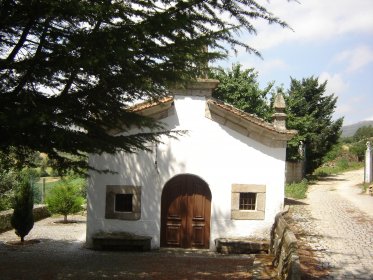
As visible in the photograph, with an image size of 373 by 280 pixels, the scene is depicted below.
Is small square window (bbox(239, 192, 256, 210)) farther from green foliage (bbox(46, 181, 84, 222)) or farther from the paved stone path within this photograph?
green foliage (bbox(46, 181, 84, 222))

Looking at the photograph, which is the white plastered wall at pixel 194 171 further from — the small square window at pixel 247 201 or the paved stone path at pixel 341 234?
Result: the paved stone path at pixel 341 234

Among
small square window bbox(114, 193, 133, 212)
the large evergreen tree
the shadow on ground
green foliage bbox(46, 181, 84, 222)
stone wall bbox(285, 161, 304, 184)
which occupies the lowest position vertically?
the shadow on ground

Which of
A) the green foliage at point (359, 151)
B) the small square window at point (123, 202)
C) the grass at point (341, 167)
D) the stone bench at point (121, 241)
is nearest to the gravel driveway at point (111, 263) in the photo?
the stone bench at point (121, 241)

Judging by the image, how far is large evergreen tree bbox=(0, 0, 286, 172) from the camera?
4.50 m

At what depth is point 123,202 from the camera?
39.1 ft

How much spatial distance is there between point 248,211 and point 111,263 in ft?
14.6

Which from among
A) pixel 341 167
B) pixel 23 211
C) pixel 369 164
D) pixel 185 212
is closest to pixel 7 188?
pixel 23 211

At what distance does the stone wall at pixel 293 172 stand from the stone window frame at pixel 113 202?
19.9 m

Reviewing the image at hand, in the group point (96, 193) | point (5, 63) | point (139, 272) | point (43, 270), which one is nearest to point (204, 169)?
point (96, 193)

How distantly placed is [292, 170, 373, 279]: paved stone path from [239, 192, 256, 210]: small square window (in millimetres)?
1422

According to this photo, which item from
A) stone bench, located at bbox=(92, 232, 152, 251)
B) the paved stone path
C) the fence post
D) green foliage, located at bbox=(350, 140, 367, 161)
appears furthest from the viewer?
green foliage, located at bbox=(350, 140, 367, 161)

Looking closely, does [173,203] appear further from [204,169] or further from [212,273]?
[212,273]

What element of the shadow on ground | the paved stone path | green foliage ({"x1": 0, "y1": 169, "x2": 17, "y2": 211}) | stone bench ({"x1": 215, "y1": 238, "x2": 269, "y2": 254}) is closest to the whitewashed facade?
stone bench ({"x1": 215, "y1": 238, "x2": 269, "y2": 254})

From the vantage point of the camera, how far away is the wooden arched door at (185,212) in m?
11.9
